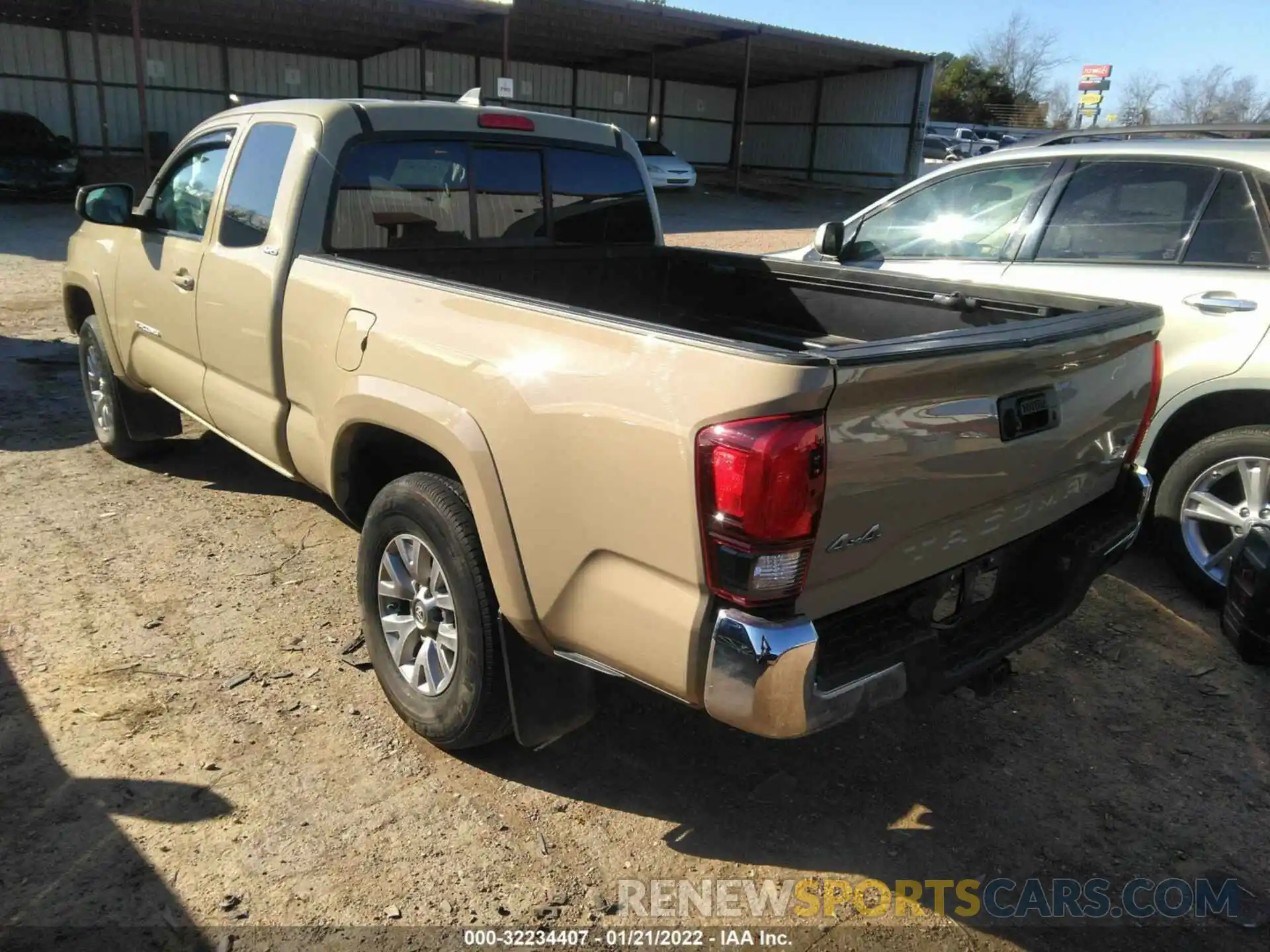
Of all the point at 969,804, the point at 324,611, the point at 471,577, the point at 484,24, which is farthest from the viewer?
the point at 484,24

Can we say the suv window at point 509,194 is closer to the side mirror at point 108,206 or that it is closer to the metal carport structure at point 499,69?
the side mirror at point 108,206

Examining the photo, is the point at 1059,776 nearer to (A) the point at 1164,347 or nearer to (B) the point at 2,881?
(A) the point at 1164,347

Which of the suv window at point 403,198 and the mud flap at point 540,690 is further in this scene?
the suv window at point 403,198

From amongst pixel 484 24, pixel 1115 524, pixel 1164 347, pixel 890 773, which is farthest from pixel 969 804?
pixel 484 24

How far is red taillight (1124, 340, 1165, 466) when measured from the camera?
3.07 meters

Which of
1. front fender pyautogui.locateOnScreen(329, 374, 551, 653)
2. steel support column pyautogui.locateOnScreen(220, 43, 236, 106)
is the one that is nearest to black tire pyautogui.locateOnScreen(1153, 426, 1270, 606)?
front fender pyautogui.locateOnScreen(329, 374, 551, 653)

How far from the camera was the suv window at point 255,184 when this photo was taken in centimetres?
371

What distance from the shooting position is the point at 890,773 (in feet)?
10.1

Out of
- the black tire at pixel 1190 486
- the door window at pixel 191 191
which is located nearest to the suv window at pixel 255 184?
the door window at pixel 191 191

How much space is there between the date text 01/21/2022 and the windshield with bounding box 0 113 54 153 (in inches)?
793

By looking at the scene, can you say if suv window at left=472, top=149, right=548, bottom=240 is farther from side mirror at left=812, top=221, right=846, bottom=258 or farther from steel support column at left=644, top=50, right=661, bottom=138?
steel support column at left=644, top=50, right=661, bottom=138

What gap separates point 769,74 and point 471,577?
3258cm

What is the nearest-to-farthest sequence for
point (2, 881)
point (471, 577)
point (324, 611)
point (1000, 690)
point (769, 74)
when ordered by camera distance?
1. point (2, 881)
2. point (471, 577)
3. point (1000, 690)
4. point (324, 611)
5. point (769, 74)

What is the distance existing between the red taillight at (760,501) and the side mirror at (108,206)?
12.9 ft
